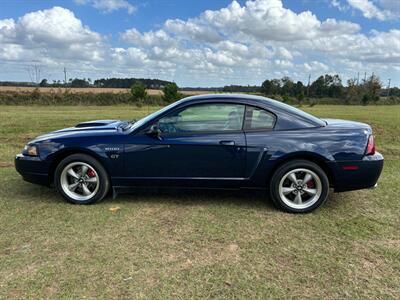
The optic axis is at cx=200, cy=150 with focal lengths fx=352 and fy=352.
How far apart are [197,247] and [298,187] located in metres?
1.58

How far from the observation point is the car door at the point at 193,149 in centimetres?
428

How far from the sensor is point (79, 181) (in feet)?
15.0

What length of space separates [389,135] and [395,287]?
8.90 metres

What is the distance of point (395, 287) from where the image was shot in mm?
2807

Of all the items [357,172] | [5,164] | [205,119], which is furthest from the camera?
[5,164]

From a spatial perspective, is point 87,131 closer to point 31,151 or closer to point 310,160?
point 31,151

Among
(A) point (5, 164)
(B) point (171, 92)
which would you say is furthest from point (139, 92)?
(A) point (5, 164)

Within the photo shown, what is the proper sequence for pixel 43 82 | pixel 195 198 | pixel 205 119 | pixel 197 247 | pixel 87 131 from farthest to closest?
Answer: pixel 43 82, pixel 195 198, pixel 87 131, pixel 205 119, pixel 197 247

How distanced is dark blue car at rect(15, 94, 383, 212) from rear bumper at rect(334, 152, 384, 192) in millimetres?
12

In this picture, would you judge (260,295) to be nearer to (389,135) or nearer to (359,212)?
(359,212)

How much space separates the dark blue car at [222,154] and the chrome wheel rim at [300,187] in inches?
Answer: 0.5

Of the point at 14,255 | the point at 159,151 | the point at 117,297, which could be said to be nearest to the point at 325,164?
the point at 159,151

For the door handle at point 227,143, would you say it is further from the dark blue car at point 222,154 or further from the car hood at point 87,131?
the car hood at point 87,131

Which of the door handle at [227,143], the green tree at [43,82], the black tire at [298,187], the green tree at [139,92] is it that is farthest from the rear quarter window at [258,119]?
the green tree at [43,82]
